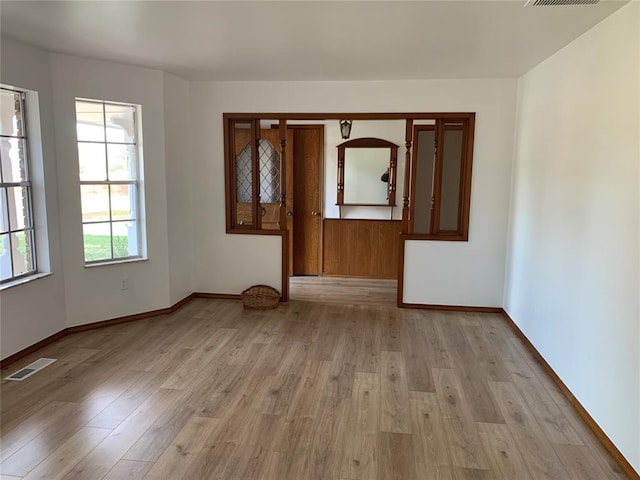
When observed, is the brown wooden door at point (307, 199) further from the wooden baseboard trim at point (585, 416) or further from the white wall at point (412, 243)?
the wooden baseboard trim at point (585, 416)

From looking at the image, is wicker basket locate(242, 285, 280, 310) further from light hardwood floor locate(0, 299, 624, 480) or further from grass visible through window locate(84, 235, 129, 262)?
grass visible through window locate(84, 235, 129, 262)

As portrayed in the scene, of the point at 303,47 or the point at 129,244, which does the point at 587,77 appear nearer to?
the point at 303,47

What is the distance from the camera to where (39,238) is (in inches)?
148

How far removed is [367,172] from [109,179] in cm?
351

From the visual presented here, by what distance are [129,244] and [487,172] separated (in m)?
3.74

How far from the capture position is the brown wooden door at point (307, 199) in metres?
6.52

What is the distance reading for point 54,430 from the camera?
2617 mm

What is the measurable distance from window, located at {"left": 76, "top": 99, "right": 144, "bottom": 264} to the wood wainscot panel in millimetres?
2954

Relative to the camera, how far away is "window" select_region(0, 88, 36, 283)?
3441 millimetres

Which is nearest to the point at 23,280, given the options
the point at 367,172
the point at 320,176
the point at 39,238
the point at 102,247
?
the point at 39,238

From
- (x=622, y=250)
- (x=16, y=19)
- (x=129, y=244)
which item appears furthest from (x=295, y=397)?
(x=16, y=19)

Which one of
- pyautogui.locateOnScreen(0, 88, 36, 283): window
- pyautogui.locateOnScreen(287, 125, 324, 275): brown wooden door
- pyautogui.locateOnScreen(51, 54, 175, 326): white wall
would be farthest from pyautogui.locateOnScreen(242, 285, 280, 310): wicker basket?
pyautogui.locateOnScreen(0, 88, 36, 283): window

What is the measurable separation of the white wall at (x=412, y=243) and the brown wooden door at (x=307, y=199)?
5.16ft

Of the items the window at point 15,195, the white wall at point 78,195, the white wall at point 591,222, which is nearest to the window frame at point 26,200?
the window at point 15,195
